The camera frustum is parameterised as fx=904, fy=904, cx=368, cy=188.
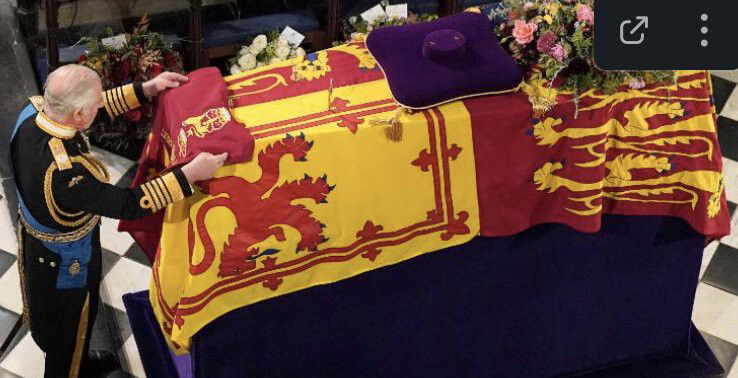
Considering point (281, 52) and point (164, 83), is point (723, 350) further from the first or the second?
point (164, 83)

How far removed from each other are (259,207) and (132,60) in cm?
178

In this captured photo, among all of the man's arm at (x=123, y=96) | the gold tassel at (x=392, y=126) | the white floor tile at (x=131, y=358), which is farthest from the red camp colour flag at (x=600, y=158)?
the white floor tile at (x=131, y=358)

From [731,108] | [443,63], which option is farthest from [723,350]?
[443,63]

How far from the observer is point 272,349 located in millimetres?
3080

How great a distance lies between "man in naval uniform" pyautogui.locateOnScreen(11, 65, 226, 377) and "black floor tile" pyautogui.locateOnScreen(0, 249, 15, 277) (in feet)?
2.76

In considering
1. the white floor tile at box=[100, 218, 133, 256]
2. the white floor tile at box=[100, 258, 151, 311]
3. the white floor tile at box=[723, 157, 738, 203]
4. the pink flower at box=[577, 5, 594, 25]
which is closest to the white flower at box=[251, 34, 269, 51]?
the white floor tile at box=[100, 218, 133, 256]

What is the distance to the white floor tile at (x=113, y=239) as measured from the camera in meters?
4.14

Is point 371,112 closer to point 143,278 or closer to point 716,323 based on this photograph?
point 143,278

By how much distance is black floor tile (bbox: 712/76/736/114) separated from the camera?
200 inches

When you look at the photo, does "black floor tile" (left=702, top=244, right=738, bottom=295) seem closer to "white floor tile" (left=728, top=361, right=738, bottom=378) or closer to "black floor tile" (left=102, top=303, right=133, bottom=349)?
"white floor tile" (left=728, top=361, right=738, bottom=378)

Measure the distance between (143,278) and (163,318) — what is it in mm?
1071

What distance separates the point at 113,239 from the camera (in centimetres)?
419

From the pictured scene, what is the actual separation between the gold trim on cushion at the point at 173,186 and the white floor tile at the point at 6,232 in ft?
5.69

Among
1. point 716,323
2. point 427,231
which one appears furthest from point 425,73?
point 716,323
